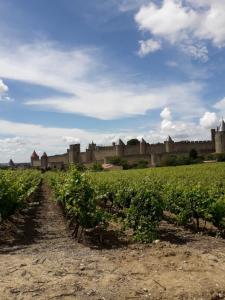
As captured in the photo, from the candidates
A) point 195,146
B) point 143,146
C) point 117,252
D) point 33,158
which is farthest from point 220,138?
point 117,252

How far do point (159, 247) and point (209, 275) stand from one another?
223 cm

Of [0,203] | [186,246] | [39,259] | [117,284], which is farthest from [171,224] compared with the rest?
[117,284]

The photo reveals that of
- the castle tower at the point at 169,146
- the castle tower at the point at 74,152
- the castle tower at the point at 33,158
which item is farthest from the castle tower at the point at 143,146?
the castle tower at the point at 33,158

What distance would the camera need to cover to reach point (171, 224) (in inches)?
501

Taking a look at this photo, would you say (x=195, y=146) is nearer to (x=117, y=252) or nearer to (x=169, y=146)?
(x=169, y=146)

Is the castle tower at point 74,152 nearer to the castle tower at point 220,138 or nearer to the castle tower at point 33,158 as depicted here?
the castle tower at point 33,158

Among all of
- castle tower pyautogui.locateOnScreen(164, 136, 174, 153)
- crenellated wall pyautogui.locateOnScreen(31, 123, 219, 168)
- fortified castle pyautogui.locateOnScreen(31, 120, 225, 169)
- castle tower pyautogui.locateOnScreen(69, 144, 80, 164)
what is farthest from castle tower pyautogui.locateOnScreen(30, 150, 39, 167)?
castle tower pyautogui.locateOnScreen(164, 136, 174, 153)

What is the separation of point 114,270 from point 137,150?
10458cm

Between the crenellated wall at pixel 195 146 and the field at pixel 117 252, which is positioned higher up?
the crenellated wall at pixel 195 146

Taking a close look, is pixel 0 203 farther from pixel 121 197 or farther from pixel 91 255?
pixel 121 197

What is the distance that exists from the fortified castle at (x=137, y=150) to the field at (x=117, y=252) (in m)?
83.9

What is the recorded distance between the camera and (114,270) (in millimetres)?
6891

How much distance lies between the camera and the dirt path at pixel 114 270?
5.80 meters

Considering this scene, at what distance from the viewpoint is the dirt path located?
580 centimetres
